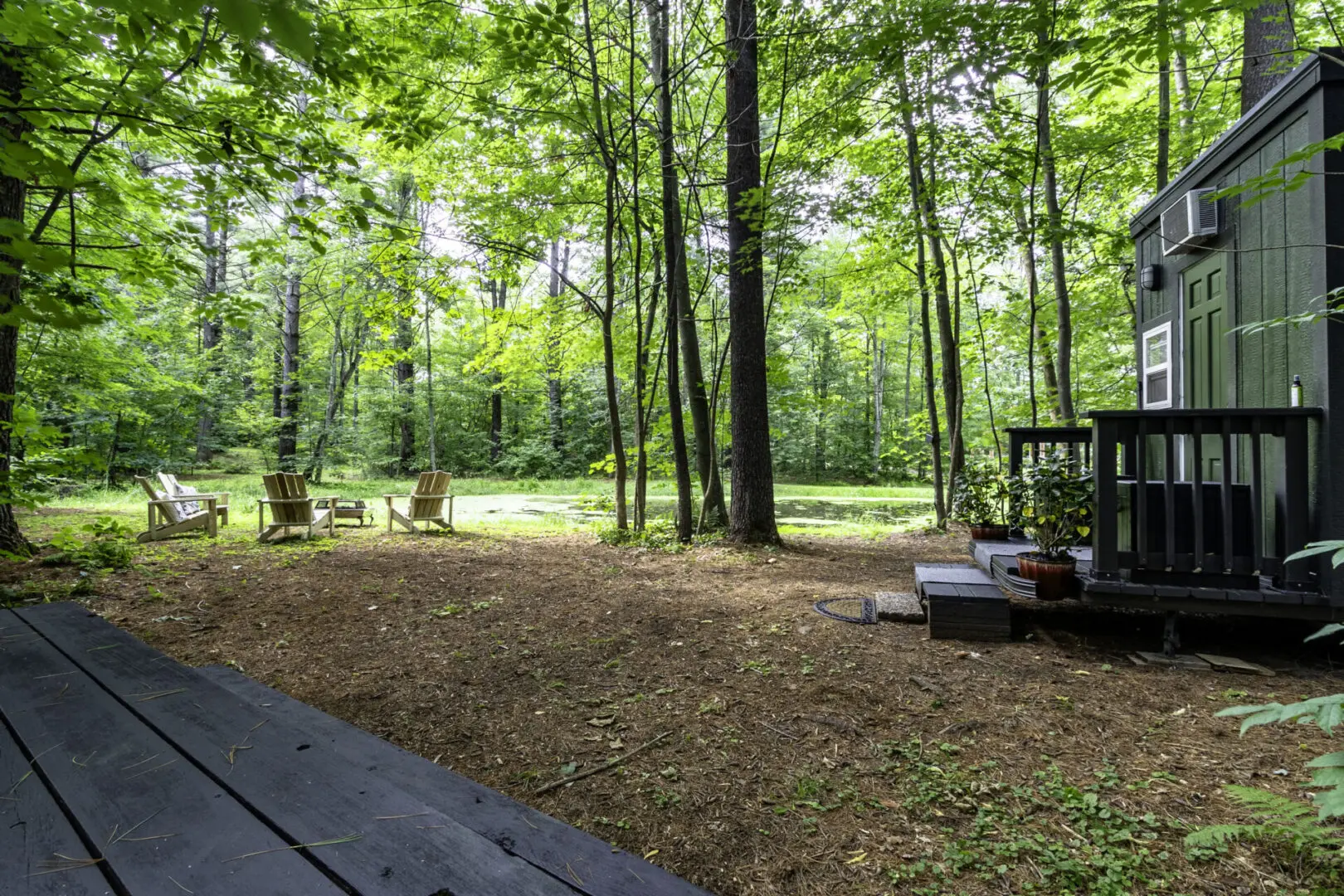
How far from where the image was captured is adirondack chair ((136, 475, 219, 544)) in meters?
7.56

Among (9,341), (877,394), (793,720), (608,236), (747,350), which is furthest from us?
(877,394)

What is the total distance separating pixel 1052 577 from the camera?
12.1 feet

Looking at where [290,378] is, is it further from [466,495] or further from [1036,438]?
[1036,438]

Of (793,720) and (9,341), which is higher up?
(9,341)

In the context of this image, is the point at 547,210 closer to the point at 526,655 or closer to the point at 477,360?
the point at 477,360

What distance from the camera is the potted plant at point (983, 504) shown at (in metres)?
5.51

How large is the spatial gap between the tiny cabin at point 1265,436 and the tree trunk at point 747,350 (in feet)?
11.5

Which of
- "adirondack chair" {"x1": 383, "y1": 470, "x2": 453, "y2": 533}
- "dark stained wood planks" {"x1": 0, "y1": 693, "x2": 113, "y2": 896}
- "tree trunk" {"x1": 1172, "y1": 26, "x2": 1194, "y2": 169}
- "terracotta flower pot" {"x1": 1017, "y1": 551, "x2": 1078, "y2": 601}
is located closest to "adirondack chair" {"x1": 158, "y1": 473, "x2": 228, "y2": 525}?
"adirondack chair" {"x1": 383, "y1": 470, "x2": 453, "y2": 533}

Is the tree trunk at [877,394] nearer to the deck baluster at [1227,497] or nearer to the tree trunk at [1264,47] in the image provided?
the tree trunk at [1264,47]

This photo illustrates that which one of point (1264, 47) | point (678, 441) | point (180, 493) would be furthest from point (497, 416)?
point (1264, 47)

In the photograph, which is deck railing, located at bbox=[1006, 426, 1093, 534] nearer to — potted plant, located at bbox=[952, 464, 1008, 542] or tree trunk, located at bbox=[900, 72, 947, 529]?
potted plant, located at bbox=[952, 464, 1008, 542]

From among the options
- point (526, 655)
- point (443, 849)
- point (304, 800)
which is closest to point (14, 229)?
point (304, 800)

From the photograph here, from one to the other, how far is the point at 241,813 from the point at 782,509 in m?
13.2

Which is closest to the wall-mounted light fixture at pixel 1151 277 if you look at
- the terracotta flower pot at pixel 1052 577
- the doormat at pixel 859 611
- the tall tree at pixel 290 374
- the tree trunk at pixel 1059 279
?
the tree trunk at pixel 1059 279
